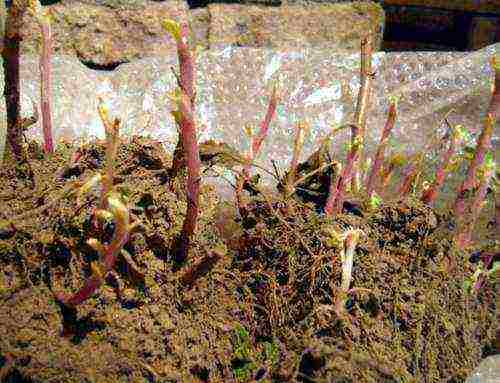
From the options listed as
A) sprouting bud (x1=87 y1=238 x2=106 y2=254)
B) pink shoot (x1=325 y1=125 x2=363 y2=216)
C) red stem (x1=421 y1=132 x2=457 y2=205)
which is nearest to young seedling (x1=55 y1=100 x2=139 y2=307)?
sprouting bud (x1=87 y1=238 x2=106 y2=254)

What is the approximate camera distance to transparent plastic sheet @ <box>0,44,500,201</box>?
1.19 metres

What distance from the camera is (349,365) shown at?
591 millimetres

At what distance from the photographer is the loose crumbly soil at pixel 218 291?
1.86 feet

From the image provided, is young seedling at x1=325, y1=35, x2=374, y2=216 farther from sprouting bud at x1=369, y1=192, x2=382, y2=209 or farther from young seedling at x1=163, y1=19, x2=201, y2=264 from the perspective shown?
young seedling at x1=163, y1=19, x2=201, y2=264

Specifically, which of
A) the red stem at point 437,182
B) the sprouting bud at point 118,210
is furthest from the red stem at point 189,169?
the red stem at point 437,182

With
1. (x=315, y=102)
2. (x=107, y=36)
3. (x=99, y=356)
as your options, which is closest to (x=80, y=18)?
(x=107, y=36)

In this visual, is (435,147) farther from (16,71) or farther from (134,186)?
(16,71)

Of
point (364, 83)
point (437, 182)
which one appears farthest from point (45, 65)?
point (437, 182)

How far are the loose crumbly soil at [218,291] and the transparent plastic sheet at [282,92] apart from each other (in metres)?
0.43

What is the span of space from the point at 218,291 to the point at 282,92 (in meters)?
0.68

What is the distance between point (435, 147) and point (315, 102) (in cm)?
27

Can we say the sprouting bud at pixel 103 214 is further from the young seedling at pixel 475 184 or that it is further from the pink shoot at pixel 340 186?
the young seedling at pixel 475 184

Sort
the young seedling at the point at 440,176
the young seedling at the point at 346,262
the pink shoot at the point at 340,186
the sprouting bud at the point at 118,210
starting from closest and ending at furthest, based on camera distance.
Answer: the sprouting bud at the point at 118,210, the young seedling at the point at 346,262, the pink shoot at the point at 340,186, the young seedling at the point at 440,176

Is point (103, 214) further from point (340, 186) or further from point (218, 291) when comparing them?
point (340, 186)
